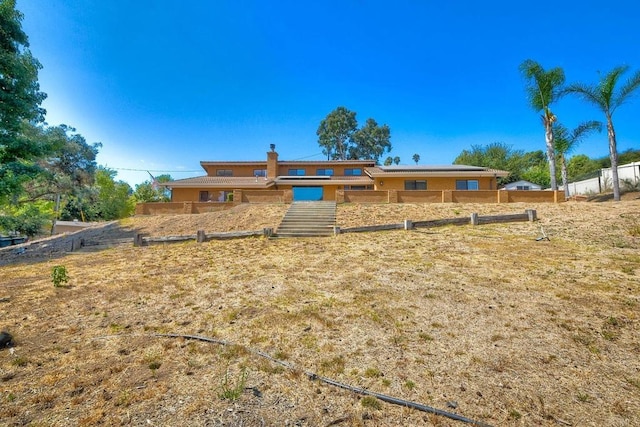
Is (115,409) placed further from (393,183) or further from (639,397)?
(393,183)

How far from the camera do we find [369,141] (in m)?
56.0

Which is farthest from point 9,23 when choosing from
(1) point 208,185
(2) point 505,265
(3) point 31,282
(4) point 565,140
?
(4) point 565,140

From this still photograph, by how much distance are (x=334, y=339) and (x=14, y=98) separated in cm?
1834

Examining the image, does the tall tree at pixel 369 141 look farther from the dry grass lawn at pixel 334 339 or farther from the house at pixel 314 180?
the dry grass lawn at pixel 334 339

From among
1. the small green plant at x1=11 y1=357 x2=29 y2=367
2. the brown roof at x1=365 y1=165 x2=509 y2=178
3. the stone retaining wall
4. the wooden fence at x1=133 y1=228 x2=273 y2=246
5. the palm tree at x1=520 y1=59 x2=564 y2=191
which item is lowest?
the small green plant at x1=11 y1=357 x2=29 y2=367

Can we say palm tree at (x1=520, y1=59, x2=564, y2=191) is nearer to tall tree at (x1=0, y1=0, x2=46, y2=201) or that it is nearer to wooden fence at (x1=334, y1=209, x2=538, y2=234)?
wooden fence at (x1=334, y1=209, x2=538, y2=234)

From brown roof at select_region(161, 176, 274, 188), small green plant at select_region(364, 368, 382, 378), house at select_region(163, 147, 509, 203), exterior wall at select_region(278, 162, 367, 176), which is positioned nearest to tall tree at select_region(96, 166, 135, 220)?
house at select_region(163, 147, 509, 203)

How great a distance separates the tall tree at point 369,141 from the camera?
56125 millimetres

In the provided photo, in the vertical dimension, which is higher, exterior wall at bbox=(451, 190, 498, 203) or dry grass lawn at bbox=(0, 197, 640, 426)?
exterior wall at bbox=(451, 190, 498, 203)

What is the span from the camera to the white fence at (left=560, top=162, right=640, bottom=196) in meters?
26.5

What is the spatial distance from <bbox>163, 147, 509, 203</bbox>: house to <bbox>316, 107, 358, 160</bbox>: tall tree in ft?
74.6

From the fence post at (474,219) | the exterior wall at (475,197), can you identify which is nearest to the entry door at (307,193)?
the exterior wall at (475,197)

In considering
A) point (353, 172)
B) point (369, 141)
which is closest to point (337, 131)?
point (369, 141)

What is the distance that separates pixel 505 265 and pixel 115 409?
377 inches
